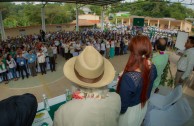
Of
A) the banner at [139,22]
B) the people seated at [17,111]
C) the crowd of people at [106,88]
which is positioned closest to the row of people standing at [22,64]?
the crowd of people at [106,88]

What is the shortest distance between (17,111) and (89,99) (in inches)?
27.6

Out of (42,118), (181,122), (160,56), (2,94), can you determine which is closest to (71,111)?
(42,118)

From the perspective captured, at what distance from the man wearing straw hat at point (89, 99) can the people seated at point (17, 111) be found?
34cm

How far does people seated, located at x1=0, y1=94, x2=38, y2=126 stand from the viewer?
4.63ft

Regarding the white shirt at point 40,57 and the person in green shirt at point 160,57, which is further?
the white shirt at point 40,57

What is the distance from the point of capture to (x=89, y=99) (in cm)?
134

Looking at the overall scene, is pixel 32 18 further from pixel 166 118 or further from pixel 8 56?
pixel 166 118

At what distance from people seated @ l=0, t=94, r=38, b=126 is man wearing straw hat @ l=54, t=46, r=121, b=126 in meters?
0.34

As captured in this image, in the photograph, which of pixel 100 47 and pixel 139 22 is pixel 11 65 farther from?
pixel 139 22

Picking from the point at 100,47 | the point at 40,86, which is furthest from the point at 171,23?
the point at 40,86

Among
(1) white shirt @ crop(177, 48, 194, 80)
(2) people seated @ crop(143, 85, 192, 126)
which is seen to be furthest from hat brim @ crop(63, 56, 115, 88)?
(1) white shirt @ crop(177, 48, 194, 80)

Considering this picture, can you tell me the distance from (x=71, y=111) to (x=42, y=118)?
5.02 ft

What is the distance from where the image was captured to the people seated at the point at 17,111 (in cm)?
141

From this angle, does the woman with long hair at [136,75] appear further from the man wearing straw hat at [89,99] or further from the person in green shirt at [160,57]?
the person in green shirt at [160,57]
